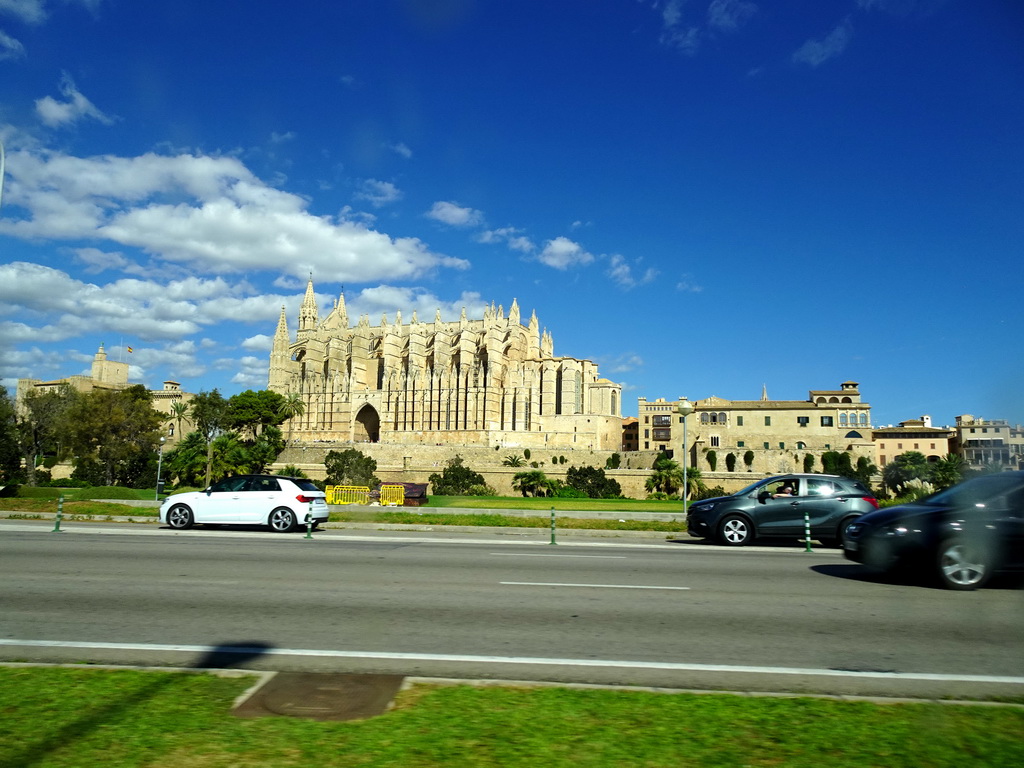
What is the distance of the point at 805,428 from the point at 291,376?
68.5 meters

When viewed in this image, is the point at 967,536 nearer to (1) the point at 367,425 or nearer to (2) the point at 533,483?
(2) the point at 533,483

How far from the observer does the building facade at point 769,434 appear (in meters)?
67.4

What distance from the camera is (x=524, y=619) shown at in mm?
7234

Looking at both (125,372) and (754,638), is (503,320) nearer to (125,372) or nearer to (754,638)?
(125,372)

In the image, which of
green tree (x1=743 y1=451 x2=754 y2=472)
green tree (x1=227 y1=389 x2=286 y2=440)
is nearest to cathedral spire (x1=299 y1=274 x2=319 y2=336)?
green tree (x1=227 y1=389 x2=286 y2=440)

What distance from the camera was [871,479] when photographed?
6094 cm

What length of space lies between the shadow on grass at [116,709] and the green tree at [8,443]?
63226mm

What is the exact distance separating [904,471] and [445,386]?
5232cm

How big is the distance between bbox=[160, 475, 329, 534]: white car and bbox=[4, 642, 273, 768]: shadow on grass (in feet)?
38.2

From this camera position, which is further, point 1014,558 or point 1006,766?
point 1014,558

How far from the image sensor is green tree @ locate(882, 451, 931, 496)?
5149 centimetres

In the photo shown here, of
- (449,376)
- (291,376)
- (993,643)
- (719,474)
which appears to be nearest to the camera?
(993,643)

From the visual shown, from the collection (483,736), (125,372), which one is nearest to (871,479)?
(483,736)

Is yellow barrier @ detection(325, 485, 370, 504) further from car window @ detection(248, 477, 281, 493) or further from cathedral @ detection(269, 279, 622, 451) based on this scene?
cathedral @ detection(269, 279, 622, 451)
